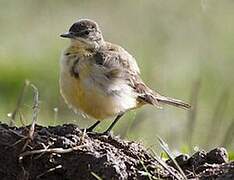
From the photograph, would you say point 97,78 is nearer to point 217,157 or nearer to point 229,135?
point 229,135

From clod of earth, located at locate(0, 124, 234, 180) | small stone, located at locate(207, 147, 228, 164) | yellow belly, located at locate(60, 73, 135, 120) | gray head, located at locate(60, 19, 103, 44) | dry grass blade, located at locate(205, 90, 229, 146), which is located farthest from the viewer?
dry grass blade, located at locate(205, 90, 229, 146)

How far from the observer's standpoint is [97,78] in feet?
29.0

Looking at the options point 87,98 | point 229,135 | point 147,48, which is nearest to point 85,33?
point 87,98

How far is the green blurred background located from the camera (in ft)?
41.8

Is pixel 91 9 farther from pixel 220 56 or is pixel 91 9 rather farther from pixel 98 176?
pixel 98 176

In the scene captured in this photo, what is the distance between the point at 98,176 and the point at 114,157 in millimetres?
200

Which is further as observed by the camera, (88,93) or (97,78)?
(97,78)

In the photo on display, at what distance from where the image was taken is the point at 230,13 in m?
14.6

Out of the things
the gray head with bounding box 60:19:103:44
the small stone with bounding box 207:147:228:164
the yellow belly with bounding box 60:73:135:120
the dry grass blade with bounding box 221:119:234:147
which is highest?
the gray head with bounding box 60:19:103:44

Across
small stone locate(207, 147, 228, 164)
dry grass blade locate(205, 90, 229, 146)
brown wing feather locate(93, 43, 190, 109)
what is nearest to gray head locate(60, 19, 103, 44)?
brown wing feather locate(93, 43, 190, 109)

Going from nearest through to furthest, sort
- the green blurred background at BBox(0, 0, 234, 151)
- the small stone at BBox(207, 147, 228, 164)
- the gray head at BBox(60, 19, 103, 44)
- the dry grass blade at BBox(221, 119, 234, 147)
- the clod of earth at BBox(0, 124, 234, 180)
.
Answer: the clod of earth at BBox(0, 124, 234, 180)
the small stone at BBox(207, 147, 228, 164)
the dry grass blade at BBox(221, 119, 234, 147)
the gray head at BBox(60, 19, 103, 44)
the green blurred background at BBox(0, 0, 234, 151)

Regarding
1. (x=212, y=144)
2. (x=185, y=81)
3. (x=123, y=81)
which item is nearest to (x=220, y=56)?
(x=185, y=81)

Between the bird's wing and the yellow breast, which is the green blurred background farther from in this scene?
the yellow breast

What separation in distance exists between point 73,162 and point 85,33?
308cm
